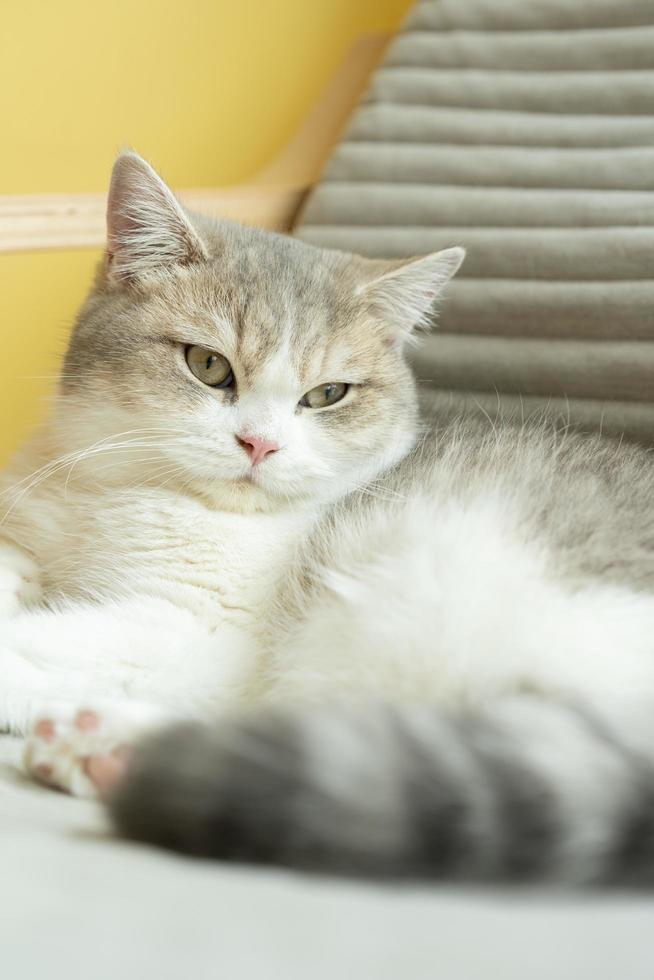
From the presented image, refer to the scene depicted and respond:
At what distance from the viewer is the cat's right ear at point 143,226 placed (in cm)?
151

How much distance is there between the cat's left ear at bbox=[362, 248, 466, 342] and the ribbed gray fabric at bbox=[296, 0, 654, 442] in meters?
0.27

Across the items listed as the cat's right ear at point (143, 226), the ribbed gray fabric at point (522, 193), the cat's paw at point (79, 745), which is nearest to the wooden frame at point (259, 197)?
the ribbed gray fabric at point (522, 193)

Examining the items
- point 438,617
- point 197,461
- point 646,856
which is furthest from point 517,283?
point 646,856

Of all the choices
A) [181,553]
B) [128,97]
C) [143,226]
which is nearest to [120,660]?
[181,553]

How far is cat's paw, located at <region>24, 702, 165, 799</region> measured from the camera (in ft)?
3.54

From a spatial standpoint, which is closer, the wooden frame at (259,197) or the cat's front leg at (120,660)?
the cat's front leg at (120,660)

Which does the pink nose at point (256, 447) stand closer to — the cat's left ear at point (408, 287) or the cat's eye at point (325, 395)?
the cat's eye at point (325, 395)

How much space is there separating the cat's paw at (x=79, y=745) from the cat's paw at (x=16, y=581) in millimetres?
418

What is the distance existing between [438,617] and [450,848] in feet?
1.38

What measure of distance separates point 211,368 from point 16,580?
45cm

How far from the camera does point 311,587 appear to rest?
1.36 m

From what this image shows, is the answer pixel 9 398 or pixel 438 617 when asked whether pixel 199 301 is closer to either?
pixel 438 617

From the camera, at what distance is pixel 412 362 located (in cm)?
202

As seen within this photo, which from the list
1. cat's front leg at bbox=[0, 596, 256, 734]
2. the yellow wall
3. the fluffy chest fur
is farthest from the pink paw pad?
the yellow wall
